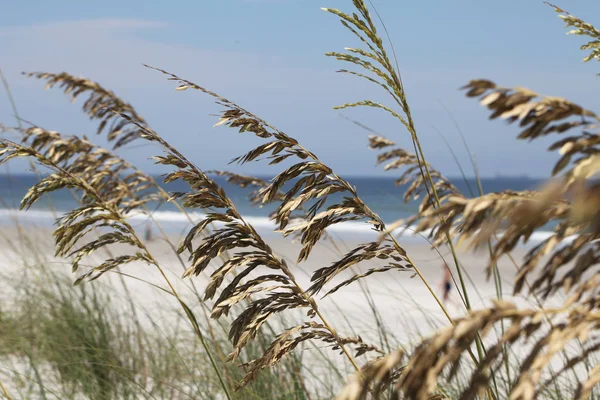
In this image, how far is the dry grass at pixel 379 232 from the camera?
0.84 m

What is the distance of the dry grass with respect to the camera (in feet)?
2.76

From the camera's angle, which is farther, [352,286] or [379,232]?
[352,286]

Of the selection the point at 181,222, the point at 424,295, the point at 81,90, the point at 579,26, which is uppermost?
the point at 181,222

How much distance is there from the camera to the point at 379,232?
1751mm

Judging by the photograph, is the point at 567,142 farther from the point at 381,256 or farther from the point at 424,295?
the point at 424,295

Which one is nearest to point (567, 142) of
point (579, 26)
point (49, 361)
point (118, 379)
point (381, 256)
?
point (381, 256)

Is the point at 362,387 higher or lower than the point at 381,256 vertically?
lower

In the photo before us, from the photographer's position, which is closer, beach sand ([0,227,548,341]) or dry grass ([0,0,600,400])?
dry grass ([0,0,600,400])

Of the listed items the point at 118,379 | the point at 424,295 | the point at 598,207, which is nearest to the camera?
the point at 598,207

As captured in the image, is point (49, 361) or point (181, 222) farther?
point (181, 222)

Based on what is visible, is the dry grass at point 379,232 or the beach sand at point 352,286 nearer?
the dry grass at point 379,232

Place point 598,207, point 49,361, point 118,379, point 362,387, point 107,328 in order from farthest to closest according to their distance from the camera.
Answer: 1. point 107,328
2. point 49,361
3. point 118,379
4. point 362,387
5. point 598,207

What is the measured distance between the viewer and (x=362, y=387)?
0.88 metres

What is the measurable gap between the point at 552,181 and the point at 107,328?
447 centimetres
